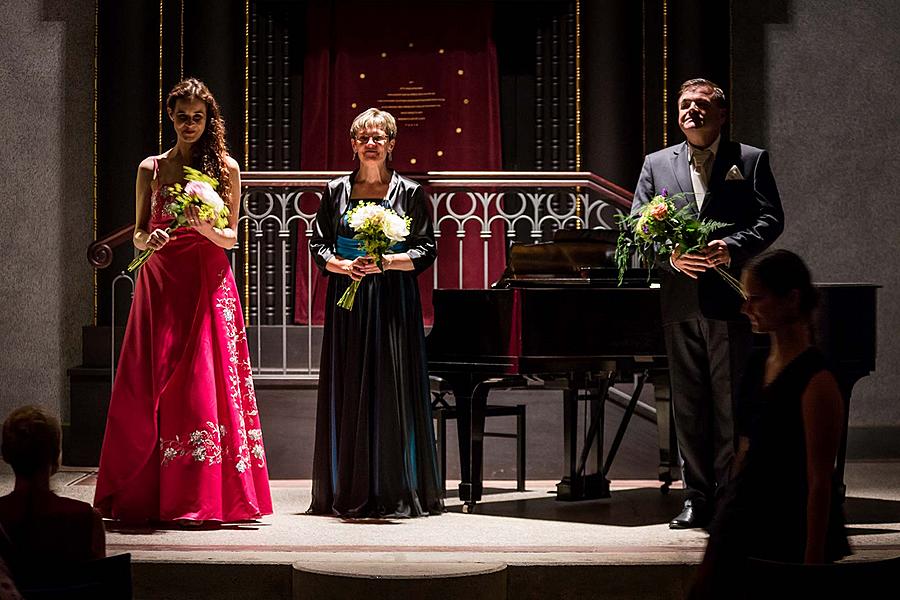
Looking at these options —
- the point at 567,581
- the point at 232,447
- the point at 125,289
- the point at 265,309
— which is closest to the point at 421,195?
the point at 232,447

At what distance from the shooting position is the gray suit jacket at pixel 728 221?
4.50 m

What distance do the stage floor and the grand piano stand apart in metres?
0.32

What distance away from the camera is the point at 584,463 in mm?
5480

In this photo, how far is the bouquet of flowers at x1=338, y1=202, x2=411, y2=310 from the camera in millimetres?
4832

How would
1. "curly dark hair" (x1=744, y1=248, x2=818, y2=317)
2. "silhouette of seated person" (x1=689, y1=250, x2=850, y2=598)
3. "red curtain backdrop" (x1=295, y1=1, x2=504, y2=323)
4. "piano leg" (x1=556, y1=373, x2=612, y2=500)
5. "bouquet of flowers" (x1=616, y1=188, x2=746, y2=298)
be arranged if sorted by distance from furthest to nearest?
"red curtain backdrop" (x1=295, y1=1, x2=504, y2=323) < "piano leg" (x1=556, y1=373, x2=612, y2=500) < "bouquet of flowers" (x1=616, y1=188, x2=746, y2=298) < "curly dark hair" (x1=744, y1=248, x2=818, y2=317) < "silhouette of seated person" (x1=689, y1=250, x2=850, y2=598)

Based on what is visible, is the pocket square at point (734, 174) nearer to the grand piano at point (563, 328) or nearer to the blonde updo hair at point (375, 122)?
the grand piano at point (563, 328)

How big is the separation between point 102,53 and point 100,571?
6412 millimetres

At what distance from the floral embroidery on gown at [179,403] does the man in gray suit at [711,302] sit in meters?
1.65

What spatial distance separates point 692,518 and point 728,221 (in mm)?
1094

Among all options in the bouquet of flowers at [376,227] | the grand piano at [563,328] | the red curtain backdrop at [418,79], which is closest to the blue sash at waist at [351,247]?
the bouquet of flowers at [376,227]

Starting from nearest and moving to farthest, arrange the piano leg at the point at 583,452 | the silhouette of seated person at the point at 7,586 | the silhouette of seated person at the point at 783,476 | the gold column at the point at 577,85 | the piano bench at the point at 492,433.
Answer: the silhouette of seated person at the point at 7,586, the silhouette of seated person at the point at 783,476, the piano leg at the point at 583,452, the piano bench at the point at 492,433, the gold column at the point at 577,85

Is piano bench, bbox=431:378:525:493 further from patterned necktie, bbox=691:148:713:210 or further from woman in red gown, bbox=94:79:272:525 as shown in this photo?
patterned necktie, bbox=691:148:713:210

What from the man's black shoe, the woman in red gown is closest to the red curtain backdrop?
the woman in red gown

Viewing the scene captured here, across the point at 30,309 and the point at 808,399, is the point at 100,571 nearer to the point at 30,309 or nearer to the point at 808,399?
the point at 808,399
